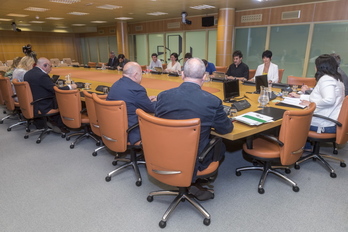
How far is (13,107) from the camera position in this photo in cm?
425

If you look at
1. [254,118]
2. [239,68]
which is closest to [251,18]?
[239,68]

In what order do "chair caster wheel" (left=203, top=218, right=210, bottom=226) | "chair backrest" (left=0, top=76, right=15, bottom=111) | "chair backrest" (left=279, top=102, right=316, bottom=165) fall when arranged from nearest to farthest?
"chair caster wheel" (left=203, top=218, right=210, bottom=226) < "chair backrest" (left=279, top=102, right=316, bottom=165) < "chair backrest" (left=0, top=76, right=15, bottom=111)

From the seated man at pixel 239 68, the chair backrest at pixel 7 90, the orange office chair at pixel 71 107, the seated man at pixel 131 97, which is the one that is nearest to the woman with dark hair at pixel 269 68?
A: the seated man at pixel 239 68

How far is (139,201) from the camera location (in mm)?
2264

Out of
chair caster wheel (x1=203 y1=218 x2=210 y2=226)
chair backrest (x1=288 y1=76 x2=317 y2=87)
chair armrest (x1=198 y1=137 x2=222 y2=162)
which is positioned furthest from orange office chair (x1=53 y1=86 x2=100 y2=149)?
chair backrest (x1=288 y1=76 x2=317 y2=87)

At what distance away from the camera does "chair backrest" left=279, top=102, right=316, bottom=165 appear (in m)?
2.03

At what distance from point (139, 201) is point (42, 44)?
17496 mm

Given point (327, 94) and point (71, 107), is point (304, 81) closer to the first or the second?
point (327, 94)

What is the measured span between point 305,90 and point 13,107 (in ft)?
16.0

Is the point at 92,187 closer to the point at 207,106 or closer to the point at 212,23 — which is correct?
the point at 207,106

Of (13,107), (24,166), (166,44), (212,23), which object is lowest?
(24,166)

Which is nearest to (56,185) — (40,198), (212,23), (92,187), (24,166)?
(40,198)

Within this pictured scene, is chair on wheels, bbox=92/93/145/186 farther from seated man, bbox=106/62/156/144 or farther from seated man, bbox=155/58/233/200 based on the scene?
seated man, bbox=155/58/233/200

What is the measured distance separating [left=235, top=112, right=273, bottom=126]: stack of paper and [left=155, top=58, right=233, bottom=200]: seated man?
0.95 feet
